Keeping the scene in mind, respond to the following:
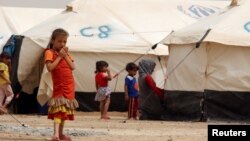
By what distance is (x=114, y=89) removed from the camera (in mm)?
20734

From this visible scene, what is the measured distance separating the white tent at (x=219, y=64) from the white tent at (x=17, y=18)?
7.68 meters

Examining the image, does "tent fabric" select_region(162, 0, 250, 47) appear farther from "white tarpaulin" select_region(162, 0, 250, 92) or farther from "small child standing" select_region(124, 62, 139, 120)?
"small child standing" select_region(124, 62, 139, 120)

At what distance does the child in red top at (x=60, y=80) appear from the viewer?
10438mm

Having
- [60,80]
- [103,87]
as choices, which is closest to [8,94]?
[103,87]

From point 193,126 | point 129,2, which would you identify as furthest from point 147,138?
point 129,2

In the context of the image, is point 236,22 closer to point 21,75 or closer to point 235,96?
point 235,96

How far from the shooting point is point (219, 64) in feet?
54.6

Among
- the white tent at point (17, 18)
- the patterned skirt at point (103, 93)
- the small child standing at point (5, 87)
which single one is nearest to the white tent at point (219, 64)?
the patterned skirt at point (103, 93)

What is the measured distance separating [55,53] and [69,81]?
0.38 metres

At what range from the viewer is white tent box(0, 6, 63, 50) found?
24906 millimetres

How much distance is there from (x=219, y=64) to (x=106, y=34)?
4896mm

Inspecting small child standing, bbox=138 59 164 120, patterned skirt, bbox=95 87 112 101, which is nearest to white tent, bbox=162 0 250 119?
small child standing, bbox=138 59 164 120

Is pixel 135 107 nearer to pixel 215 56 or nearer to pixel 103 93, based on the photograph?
pixel 103 93

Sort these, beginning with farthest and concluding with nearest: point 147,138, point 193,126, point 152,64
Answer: point 152,64 → point 193,126 → point 147,138
